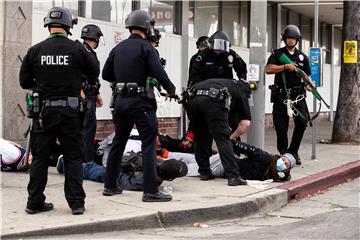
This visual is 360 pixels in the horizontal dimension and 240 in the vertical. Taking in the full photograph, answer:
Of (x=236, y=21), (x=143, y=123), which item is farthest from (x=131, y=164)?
(x=236, y=21)

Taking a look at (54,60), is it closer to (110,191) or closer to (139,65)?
(139,65)

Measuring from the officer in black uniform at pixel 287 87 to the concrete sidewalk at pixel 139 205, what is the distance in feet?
3.27

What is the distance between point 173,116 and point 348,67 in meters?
3.99

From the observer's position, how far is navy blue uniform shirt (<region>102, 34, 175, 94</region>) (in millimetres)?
6477

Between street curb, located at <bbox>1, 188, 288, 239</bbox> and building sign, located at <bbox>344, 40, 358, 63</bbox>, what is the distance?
653 centimetres

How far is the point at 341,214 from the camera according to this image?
692 cm

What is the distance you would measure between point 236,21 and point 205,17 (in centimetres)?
228

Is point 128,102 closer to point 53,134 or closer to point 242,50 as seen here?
point 53,134

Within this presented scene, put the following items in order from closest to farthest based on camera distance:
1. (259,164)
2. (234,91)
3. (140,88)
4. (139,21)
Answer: (140,88) → (139,21) → (234,91) → (259,164)

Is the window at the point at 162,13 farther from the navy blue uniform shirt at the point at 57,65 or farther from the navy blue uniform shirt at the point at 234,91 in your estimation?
the navy blue uniform shirt at the point at 57,65

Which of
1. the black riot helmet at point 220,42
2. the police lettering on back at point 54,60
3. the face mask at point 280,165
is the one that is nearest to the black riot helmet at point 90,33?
the black riot helmet at point 220,42

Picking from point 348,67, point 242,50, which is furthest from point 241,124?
point 242,50

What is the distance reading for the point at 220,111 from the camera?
7543 millimetres

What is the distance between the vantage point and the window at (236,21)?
53.8ft
